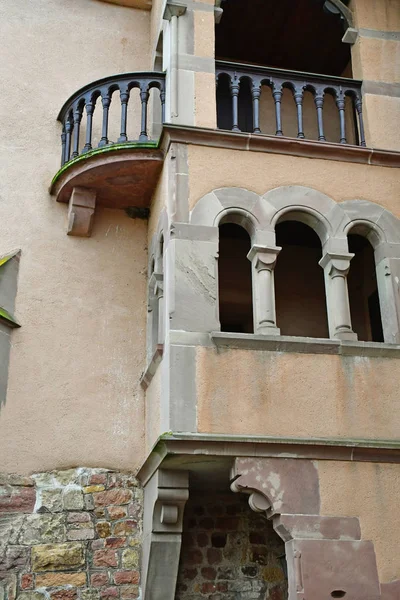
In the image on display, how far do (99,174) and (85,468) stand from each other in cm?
309

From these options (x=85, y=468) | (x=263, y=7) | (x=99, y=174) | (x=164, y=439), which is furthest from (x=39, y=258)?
(x=263, y=7)

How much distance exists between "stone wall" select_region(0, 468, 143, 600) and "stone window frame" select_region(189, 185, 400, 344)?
88.8 inches

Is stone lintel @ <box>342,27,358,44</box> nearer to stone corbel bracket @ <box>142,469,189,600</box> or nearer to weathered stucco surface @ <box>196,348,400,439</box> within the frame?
weathered stucco surface @ <box>196,348,400,439</box>

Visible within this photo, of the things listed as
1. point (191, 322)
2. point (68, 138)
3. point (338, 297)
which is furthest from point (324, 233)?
point (68, 138)

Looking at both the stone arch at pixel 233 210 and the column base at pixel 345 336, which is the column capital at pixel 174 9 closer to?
the stone arch at pixel 233 210

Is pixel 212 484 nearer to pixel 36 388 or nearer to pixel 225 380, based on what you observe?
pixel 225 380

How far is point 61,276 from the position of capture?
8539 millimetres

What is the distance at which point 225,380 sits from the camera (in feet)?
22.7

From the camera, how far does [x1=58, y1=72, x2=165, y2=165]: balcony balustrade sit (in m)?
8.53

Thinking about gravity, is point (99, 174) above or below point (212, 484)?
above

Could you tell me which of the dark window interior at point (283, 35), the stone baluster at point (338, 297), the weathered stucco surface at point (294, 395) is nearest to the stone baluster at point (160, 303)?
the weathered stucco surface at point (294, 395)

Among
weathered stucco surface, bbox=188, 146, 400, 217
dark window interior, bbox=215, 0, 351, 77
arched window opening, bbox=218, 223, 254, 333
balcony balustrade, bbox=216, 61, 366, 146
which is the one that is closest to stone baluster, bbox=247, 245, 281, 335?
weathered stucco surface, bbox=188, 146, 400, 217

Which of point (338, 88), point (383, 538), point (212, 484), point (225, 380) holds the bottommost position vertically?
point (383, 538)

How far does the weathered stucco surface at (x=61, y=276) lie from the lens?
26.0 ft
